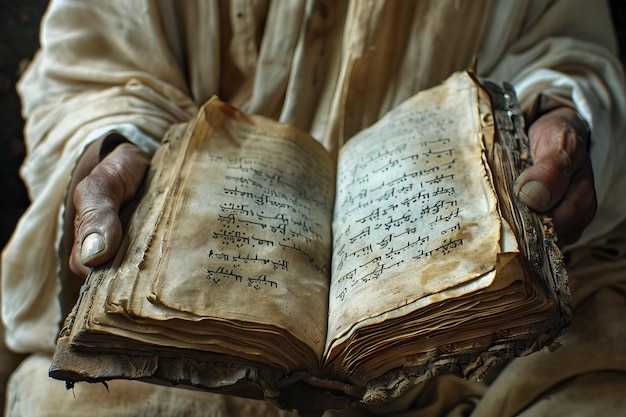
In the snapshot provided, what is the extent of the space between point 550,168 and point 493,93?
0.61 feet

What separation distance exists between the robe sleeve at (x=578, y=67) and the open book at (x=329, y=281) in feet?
1.15

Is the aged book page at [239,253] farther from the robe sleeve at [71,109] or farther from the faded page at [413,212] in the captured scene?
the robe sleeve at [71,109]

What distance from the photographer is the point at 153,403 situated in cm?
132

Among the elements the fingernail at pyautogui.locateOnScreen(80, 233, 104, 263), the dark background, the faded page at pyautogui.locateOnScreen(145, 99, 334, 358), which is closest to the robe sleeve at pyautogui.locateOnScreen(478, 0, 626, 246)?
the faded page at pyautogui.locateOnScreen(145, 99, 334, 358)

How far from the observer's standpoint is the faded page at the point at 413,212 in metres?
0.91

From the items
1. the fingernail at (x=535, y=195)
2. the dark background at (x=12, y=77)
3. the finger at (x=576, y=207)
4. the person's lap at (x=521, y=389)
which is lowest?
the person's lap at (x=521, y=389)

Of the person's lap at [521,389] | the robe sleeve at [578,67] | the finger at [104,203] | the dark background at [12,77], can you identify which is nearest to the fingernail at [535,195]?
the person's lap at [521,389]

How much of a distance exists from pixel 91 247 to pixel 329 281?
332 millimetres

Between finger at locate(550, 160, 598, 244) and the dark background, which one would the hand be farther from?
the dark background

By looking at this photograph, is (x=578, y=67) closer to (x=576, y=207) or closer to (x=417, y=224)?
(x=576, y=207)

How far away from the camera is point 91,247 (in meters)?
0.99

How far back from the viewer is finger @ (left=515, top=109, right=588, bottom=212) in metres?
1.04

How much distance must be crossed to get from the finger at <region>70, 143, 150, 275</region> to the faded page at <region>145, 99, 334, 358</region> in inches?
3.0

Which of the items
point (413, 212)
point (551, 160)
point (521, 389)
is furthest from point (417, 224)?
point (521, 389)
